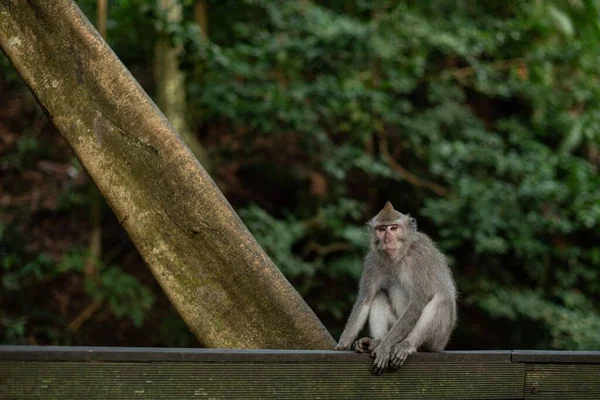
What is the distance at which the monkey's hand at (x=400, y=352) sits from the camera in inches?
121

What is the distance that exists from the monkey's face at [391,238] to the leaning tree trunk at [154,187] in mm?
864

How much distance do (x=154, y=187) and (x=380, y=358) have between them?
1.20 metres

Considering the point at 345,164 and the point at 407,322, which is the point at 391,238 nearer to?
the point at 407,322

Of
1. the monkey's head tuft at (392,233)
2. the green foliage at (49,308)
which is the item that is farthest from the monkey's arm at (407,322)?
the green foliage at (49,308)

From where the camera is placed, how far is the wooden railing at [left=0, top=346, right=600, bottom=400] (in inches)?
93.0

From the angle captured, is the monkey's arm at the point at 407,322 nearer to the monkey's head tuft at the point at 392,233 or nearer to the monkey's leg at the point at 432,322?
the monkey's leg at the point at 432,322

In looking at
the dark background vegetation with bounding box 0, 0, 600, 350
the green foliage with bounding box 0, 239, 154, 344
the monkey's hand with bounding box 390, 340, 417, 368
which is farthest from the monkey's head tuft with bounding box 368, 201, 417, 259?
the green foliage with bounding box 0, 239, 154, 344

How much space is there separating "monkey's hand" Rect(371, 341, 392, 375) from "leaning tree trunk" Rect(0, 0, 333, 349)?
17.0 inches

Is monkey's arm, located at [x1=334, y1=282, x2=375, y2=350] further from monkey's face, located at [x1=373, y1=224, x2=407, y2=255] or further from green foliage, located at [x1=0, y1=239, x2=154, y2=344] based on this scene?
green foliage, located at [x1=0, y1=239, x2=154, y2=344]

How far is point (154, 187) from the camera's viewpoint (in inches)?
134

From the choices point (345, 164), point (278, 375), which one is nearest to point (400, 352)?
point (278, 375)

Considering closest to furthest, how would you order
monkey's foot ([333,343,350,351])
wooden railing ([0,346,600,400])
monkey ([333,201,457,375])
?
wooden railing ([0,346,600,400]), monkey's foot ([333,343,350,351]), monkey ([333,201,457,375])

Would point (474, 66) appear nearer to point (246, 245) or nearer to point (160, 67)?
point (160, 67)

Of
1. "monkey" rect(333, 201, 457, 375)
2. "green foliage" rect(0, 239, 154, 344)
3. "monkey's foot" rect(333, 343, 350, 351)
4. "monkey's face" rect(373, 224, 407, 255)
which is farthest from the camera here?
"green foliage" rect(0, 239, 154, 344)
